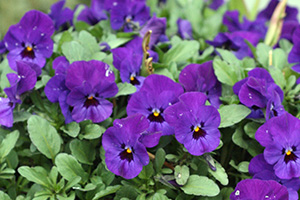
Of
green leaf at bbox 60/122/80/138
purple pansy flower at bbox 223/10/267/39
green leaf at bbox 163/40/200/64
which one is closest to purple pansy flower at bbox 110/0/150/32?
green leaf at bbox 163/40/200/64

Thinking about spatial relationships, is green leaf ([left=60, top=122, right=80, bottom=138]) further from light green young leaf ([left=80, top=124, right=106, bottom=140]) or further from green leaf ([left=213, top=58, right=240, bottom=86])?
green leaf ([left=213, top=58, right=240, bottom=86])

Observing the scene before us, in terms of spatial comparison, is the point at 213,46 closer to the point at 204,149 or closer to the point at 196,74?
the point at 196,74

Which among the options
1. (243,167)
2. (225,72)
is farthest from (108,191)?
(225,72)

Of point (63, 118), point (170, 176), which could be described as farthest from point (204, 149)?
point (63, 118)

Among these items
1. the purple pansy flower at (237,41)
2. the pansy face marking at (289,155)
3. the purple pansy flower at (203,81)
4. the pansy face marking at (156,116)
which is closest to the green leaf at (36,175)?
the pansy face marking at (156,116)

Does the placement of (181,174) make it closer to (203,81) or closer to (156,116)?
(156,116)
